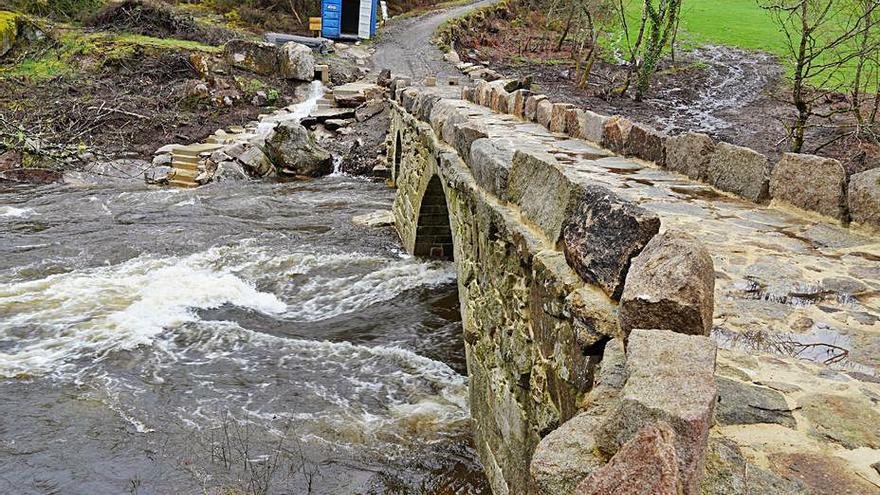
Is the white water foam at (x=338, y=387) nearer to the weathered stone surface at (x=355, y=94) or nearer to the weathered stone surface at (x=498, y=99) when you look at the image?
the weathered stone surface at (x=498, y=99)

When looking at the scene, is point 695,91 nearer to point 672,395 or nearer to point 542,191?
point 542,191

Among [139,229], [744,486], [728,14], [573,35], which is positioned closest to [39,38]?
[139,229]

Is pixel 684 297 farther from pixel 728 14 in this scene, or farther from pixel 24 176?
pixel 728 14

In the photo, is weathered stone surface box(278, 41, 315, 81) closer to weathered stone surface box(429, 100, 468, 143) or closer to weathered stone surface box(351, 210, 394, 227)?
weathered stone surface box(351, 210, 394, 227)

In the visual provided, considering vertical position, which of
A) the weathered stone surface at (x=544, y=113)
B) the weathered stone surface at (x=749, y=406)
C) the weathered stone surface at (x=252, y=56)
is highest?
the weathered stone surface at (x=252, y=56)

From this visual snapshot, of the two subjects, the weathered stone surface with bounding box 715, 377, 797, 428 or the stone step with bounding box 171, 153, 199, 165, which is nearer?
the weathered stone surface with bounding box 715, 377, 797, 428

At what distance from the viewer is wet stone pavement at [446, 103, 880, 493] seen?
2283 millimetres

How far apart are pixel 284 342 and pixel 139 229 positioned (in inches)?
202

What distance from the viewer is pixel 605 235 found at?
10.6 feet

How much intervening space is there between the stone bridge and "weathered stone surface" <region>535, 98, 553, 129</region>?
0.16 ft

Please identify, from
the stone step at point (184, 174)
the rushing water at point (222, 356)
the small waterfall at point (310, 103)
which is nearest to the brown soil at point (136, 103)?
the small waterfall at point (310, 103)

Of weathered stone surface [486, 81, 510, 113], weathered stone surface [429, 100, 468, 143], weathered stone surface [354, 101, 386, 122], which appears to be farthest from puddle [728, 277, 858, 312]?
weathered stone surface [354, 101, 386, 122]

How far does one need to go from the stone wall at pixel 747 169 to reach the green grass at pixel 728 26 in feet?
57.9

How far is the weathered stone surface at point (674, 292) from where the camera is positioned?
2.54 metres
